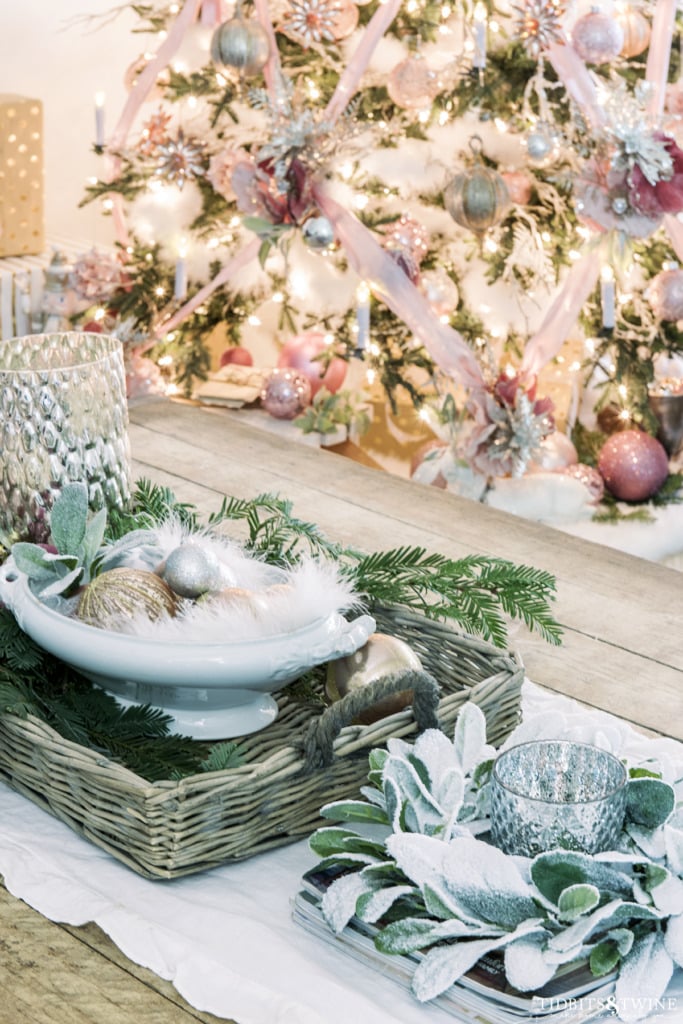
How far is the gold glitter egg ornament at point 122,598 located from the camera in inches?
32.6

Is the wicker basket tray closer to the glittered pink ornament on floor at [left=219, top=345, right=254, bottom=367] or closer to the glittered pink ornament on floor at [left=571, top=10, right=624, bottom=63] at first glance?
the glittered pink ornament on floor at [left=571, top=10, right=624, bottom=63]

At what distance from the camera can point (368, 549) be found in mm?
1349

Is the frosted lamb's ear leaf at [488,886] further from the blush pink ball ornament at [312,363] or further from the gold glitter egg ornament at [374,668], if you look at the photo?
the blush pink ball ornament at [312,363]

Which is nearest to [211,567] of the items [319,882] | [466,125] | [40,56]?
[319,882]

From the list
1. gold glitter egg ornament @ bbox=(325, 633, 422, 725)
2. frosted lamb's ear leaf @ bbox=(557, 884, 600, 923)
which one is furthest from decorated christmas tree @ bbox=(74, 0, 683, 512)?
frosted lamb's ear leaf @ bbox=(557, 884, 600, 923)

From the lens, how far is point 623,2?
2.18 m

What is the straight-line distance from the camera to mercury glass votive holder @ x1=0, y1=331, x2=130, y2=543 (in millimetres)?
964

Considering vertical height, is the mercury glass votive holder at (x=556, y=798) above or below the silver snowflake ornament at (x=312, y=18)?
below

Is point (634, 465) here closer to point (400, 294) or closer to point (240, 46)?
point (400, 294)

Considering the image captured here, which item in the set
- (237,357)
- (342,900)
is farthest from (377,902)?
(237,357)

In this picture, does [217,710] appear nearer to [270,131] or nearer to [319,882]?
[319,882]

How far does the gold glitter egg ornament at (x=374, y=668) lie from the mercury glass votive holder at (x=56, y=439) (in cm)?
24

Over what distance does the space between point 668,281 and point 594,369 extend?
0.91 feet

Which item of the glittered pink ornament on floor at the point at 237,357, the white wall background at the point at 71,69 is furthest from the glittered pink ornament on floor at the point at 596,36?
the white wall background at the point at 71,69
